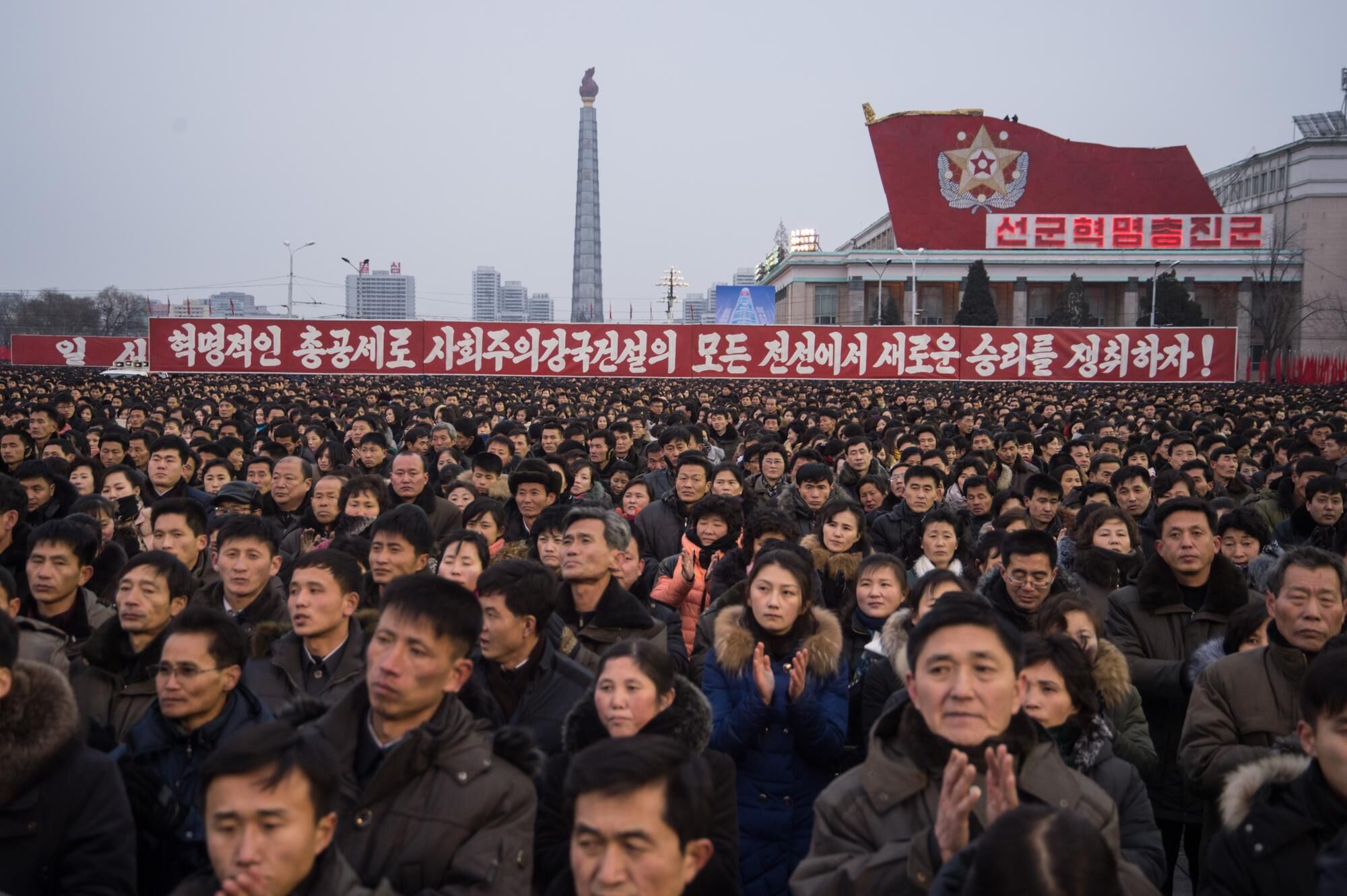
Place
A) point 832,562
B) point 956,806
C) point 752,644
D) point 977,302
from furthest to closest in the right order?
1. point 977,302
2. point 832,562
3. point 752,644
4. point 956,806

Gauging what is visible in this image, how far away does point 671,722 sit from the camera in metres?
3.12

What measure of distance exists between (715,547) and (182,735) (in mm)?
3141

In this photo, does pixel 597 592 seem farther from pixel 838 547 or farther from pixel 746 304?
pixel 746 304

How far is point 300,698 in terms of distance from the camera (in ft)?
9.89

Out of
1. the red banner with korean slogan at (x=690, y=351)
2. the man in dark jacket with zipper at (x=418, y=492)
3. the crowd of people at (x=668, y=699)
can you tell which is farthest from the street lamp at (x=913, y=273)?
the man in dark jacket with zipper at (x=418, y=492)

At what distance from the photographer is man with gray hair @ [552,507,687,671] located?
180 inches

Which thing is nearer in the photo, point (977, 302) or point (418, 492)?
point (418, 492)

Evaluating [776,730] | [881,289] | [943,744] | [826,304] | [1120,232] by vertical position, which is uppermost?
[1120,232]

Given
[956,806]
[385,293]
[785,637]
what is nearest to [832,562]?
[785,637]

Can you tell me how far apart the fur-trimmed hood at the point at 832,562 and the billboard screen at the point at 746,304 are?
37.4 meters

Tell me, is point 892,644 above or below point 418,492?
below

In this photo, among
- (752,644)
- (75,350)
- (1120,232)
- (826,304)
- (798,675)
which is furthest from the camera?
(826,304)

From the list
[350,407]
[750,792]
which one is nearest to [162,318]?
[350,407]

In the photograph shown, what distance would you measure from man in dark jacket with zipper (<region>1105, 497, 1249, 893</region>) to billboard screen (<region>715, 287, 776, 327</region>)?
38.2 m
